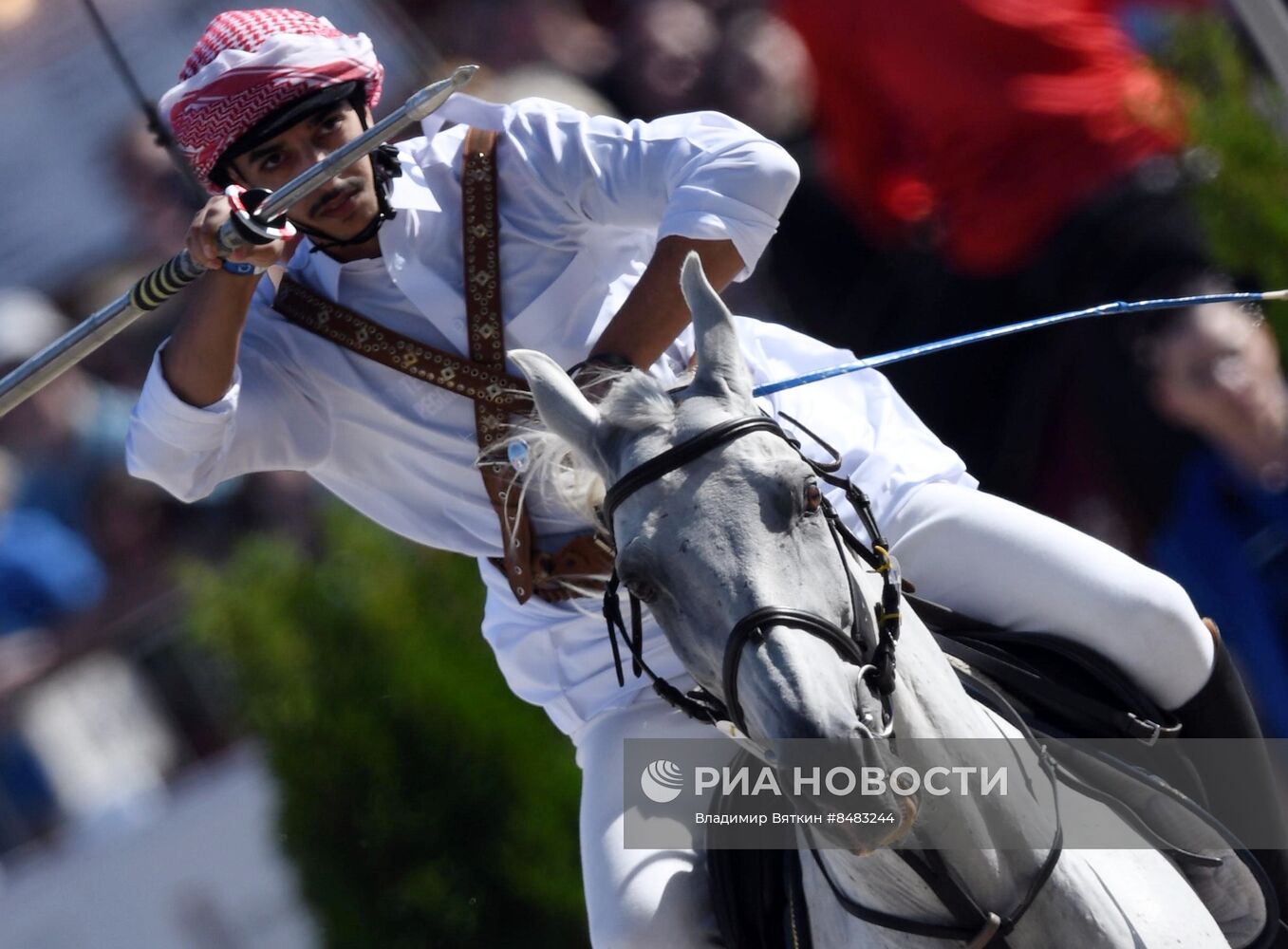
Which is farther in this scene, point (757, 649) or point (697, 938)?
point (697, 938)

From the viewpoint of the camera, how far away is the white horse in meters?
2.43

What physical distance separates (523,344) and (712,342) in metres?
0.82

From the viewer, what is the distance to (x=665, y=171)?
3312mm

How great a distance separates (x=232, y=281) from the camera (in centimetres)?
319

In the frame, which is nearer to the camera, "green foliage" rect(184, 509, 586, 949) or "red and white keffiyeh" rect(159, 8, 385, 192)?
"red and white keffiyeh" rect(159, 8, 385, 192)

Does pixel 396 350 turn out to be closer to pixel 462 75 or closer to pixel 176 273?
pixel 176 273

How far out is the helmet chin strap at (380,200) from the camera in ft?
11.1

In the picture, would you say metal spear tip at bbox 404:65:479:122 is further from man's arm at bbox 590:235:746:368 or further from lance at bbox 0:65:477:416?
man's arm at bbox 590:235:746:368

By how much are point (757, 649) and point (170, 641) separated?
4.79 metres

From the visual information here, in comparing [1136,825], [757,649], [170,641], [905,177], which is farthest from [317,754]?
[757,649]

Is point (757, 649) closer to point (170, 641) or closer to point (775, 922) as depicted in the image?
point (775, 922)

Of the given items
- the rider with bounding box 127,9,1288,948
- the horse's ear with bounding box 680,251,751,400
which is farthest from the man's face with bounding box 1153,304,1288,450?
the horse's ear with bounding box 680,251,751,400

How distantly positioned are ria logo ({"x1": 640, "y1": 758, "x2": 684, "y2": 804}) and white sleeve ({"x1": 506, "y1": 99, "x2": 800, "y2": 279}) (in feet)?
2.85

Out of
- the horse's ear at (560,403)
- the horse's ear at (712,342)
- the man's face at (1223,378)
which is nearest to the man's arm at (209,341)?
the horse's ear at (560,403)
